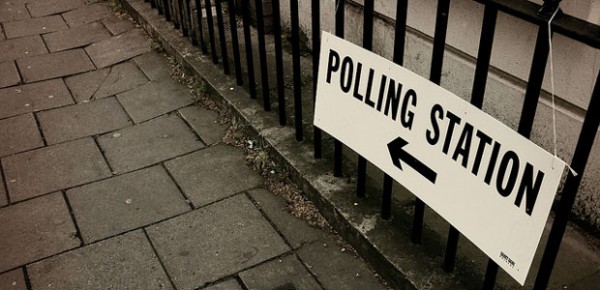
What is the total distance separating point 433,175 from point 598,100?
64 cm

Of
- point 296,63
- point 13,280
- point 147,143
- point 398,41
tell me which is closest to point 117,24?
point 147,143

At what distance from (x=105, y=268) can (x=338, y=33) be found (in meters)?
1.45

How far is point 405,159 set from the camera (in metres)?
2.12

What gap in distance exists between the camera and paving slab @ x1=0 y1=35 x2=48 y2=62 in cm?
462

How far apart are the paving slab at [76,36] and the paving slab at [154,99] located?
1.06 m

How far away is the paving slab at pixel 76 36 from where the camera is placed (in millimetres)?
4715

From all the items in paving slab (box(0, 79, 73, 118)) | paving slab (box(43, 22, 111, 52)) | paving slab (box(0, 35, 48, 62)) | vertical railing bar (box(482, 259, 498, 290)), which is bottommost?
paving slab (box(0, 79, 73, 118))

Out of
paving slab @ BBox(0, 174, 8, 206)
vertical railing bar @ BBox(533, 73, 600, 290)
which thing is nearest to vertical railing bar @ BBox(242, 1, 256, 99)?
paving slab @ BBox(0, 174, 8, 206)

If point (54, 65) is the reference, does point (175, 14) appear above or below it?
above

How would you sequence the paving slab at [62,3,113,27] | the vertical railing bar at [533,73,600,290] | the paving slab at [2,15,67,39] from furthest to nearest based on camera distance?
the paving slab at [62,3,113,27]
the paving slab at [2,15,67,39]
the vertical railing bar at [533,73,600,290]

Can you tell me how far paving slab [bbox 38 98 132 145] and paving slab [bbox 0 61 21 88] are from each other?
626 mm

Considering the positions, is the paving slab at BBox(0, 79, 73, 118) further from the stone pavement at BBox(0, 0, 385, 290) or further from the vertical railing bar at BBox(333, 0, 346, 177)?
the vertical railing bar at BBox(333, 0, 346, 177)

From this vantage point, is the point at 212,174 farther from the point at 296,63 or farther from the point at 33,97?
the point at 33,97

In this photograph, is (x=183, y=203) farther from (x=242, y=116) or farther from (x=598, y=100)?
(x=598, y=100)
